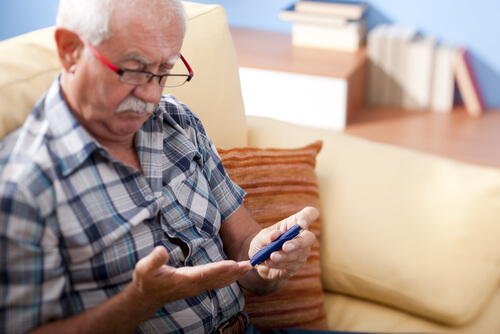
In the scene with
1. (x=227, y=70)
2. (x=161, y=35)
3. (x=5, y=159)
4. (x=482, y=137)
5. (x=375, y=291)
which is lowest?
(x=482, y=137)

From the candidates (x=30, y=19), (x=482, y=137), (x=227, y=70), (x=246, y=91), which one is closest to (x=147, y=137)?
(x=227, y=70)

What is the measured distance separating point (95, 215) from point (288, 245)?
32cm

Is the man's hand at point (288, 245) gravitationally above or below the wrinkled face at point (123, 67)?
below

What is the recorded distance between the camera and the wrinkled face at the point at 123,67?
962 millimetres

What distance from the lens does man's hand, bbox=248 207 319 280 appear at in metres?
1.10

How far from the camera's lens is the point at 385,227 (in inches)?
56.4

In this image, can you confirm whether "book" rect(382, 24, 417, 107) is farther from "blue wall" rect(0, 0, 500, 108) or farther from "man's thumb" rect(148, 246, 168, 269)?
"man's thumb" rect(148, 246, 168, 269)

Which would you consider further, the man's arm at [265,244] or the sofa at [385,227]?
the sofa at [385,227]

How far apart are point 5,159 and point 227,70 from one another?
693 mm

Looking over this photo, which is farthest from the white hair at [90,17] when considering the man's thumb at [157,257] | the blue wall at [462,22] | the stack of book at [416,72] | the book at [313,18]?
the blue wall at [462,22]

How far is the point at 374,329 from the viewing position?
1409 mm

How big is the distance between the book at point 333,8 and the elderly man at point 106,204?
1726 mm

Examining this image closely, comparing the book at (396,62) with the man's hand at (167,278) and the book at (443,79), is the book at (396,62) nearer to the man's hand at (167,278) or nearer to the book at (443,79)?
the book at (443,79)

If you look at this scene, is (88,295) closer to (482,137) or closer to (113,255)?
(113,255)
